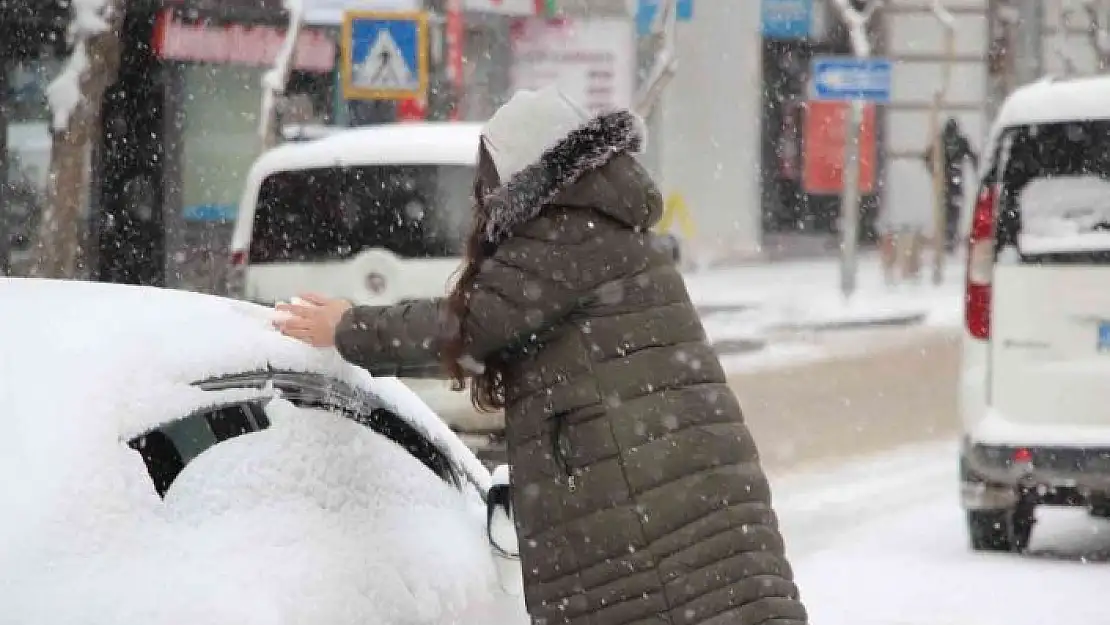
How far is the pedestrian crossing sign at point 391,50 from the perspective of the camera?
55.8 ft

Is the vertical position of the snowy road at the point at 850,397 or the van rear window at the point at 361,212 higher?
the van rear window at the point at 361,212

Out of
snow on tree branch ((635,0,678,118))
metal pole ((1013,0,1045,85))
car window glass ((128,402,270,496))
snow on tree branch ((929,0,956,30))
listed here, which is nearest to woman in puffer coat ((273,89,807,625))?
car window glass ((128,402,270,496))

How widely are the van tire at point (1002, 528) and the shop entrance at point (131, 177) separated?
10.1 metres

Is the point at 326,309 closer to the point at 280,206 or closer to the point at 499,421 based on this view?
the point at 499,421

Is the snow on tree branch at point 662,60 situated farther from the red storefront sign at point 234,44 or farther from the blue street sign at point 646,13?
the red storefront sign at point 234,44

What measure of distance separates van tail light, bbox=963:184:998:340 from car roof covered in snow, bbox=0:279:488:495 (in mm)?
5329

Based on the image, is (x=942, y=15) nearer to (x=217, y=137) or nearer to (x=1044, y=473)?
(x=217, y=137)

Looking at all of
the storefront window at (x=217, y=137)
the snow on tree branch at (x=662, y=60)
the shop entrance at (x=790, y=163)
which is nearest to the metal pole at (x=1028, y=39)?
the snow on tree branch at (x=662, y=60)

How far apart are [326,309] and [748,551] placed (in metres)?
0.80

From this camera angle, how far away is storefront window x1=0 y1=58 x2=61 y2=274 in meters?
20.0

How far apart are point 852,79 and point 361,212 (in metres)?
16.2

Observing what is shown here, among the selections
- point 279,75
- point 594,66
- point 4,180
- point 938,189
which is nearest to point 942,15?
point 938,189

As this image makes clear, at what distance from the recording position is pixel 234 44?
74.3 ft

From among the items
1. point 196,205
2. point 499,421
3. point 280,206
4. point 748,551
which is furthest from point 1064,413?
point 196,205
